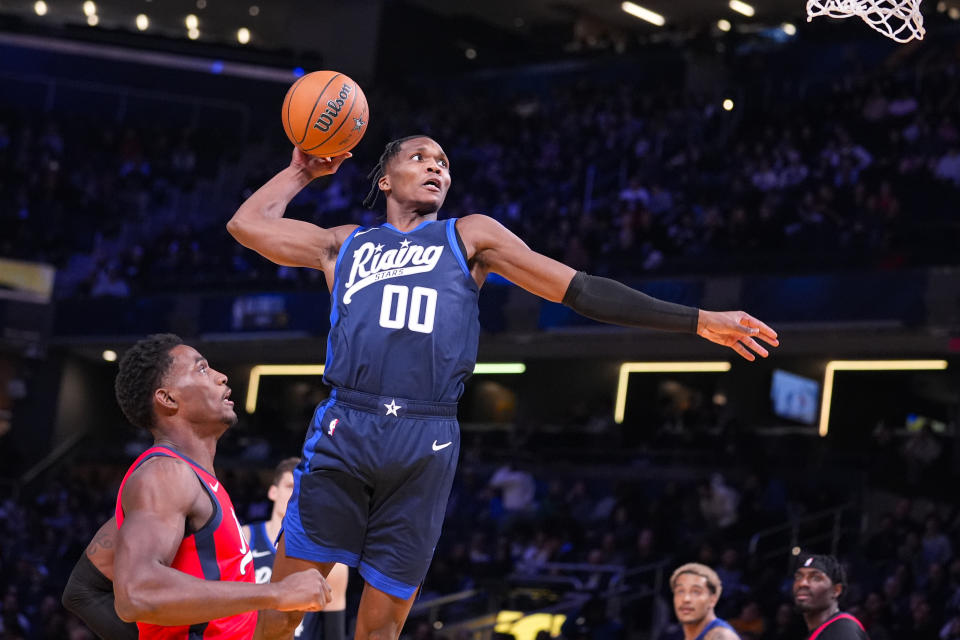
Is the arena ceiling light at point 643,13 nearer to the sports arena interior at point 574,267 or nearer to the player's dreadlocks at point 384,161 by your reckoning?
the sports arena interior at point 574,267

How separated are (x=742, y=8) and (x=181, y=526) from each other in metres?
22.3

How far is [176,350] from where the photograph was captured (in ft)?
12.1

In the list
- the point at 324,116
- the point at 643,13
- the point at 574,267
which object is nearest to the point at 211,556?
the point at 324,116

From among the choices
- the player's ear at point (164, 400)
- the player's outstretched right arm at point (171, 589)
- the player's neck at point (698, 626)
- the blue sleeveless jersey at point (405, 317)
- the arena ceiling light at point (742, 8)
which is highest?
the arena ceiling light at point (742, 8)

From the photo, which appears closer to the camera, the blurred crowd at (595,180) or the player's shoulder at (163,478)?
the player's shoulder at (163,478)

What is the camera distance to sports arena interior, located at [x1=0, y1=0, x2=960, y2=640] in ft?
44.2

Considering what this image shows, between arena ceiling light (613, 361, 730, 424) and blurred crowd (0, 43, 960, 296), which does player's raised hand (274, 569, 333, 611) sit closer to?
blurred crowd (0, 43, 960, 296)

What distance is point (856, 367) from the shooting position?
18.0 metres

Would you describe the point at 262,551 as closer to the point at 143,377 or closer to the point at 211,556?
the point at 143,377

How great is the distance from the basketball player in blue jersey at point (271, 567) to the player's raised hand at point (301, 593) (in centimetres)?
300

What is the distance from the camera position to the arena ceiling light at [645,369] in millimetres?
19547

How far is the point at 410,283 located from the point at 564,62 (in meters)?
20.2

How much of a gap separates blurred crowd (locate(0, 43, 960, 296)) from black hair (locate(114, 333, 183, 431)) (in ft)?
38.1

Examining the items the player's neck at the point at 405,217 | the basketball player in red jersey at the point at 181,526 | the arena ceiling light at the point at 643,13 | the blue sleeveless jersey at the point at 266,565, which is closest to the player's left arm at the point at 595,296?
the player's neck at the point at 405,217
